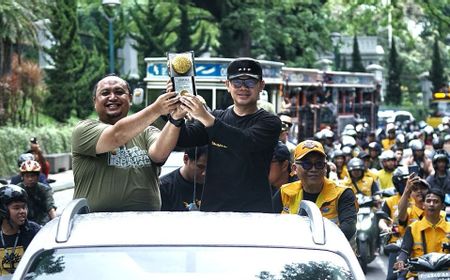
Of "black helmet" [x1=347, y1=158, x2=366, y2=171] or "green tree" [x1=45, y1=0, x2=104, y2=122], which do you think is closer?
"black helmet" [x1=347, y1=158, x2=366, y2=171]

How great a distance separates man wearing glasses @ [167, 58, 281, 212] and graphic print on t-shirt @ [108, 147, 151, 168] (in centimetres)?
27

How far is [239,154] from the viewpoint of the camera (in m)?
6.93

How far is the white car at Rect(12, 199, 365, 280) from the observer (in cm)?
438

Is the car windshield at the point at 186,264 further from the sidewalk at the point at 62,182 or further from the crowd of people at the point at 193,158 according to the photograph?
the sidewalk at the point at 62,182

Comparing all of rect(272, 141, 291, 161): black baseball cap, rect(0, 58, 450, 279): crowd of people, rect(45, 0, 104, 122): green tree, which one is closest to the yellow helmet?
rect(0, 58, 450, 279): crowd of people

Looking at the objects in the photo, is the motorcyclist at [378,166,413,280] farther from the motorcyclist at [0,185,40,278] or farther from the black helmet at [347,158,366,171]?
the motorcyclist at [0,185,40,278]

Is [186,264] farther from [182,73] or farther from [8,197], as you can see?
[8,197]

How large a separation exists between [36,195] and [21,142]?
21055 millimetres

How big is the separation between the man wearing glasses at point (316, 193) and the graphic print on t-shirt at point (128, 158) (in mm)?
1269

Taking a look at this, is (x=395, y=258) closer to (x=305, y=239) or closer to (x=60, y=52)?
(x=305, y=239)

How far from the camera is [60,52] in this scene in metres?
41.0

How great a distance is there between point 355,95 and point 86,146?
1434 inches

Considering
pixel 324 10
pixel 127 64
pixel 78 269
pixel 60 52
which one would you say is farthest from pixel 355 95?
pixel 78 269

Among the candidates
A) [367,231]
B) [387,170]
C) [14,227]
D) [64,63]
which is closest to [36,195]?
[14,227]
